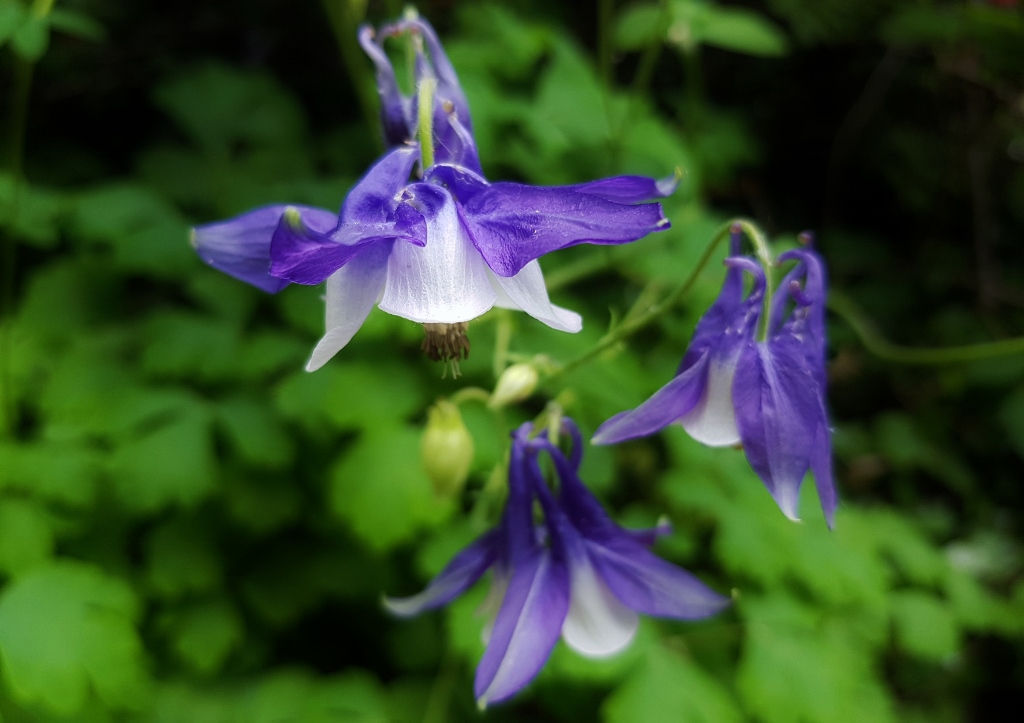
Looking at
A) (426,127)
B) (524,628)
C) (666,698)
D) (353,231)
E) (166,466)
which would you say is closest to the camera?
(353,231)

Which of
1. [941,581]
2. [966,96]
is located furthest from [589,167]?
[966,96]

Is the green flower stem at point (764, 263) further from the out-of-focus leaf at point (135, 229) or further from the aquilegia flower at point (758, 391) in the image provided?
the out-of-focus leaf at point (135, 229)

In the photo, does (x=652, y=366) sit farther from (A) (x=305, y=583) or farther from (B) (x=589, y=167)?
(A) (x=305, y=583)

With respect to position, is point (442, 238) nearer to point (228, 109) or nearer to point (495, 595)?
point (495, 595)

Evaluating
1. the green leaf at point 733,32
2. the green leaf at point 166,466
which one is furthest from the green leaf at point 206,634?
the green leaf at point 733,32

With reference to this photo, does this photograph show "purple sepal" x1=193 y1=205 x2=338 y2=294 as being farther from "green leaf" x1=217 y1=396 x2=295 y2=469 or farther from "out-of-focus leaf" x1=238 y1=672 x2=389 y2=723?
"out-of-focus leaf" x1=238 y1=672 x2=389 y2=723

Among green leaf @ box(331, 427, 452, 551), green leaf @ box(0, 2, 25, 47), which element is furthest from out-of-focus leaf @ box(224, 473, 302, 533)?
green leaf @ box(0, 2, 25, 47)

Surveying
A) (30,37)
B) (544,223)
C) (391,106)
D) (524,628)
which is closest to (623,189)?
(544,223)
